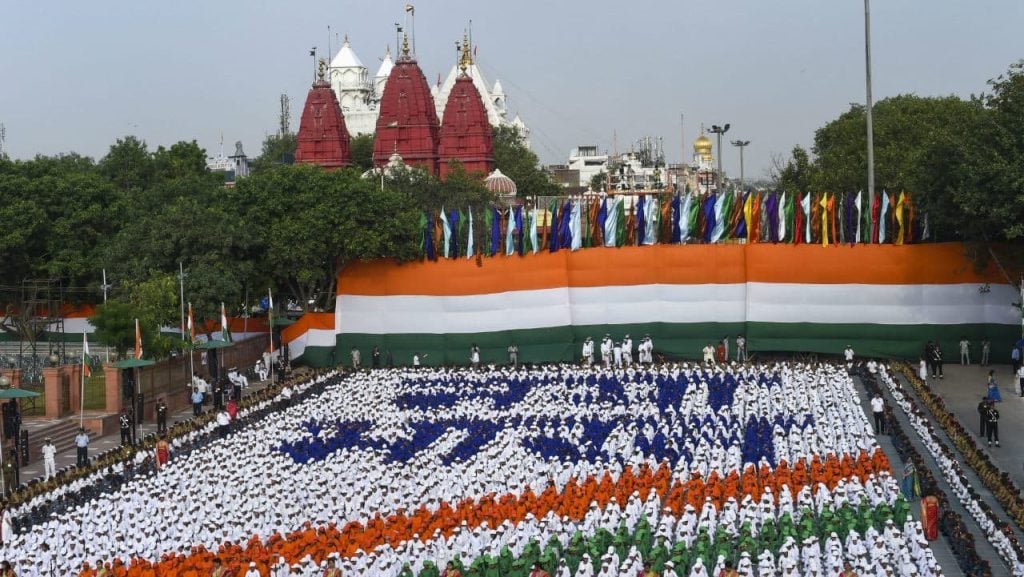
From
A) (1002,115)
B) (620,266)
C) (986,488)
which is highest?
(1002,115)

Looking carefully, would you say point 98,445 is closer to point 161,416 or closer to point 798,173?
point 161,416

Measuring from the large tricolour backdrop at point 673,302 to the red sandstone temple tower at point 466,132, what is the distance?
3639 centimetres

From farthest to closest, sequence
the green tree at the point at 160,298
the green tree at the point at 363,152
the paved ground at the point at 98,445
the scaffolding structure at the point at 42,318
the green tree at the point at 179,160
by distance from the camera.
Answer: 1. the green tree at the point at 363,152
2. the green tree at the point at 179,160
3. the scaffolding structure at the point at 42,318
4. the green tree at the point at 160,298
5. the paved ground at the point at 98,445

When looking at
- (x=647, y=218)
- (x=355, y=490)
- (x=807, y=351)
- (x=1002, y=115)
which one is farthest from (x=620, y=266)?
(x=355, y=490)

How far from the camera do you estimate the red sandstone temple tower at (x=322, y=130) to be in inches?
3091

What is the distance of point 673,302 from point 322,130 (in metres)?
44.1

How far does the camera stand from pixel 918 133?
52281 mm

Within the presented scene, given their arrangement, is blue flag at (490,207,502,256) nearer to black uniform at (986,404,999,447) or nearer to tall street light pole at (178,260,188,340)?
tall street light pole at (178,260,188,340)

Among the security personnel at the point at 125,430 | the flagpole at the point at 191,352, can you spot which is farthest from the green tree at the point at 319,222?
the security personnel at the point at 125,430

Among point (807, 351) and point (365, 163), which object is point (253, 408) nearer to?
point (807, 351)

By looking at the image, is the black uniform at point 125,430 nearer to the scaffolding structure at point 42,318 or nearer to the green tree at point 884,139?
the scaffolding structure at point 42,318

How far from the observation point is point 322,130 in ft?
258

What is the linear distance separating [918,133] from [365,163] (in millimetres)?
48231

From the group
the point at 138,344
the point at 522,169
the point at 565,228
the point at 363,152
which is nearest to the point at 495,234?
the point at 565,228
